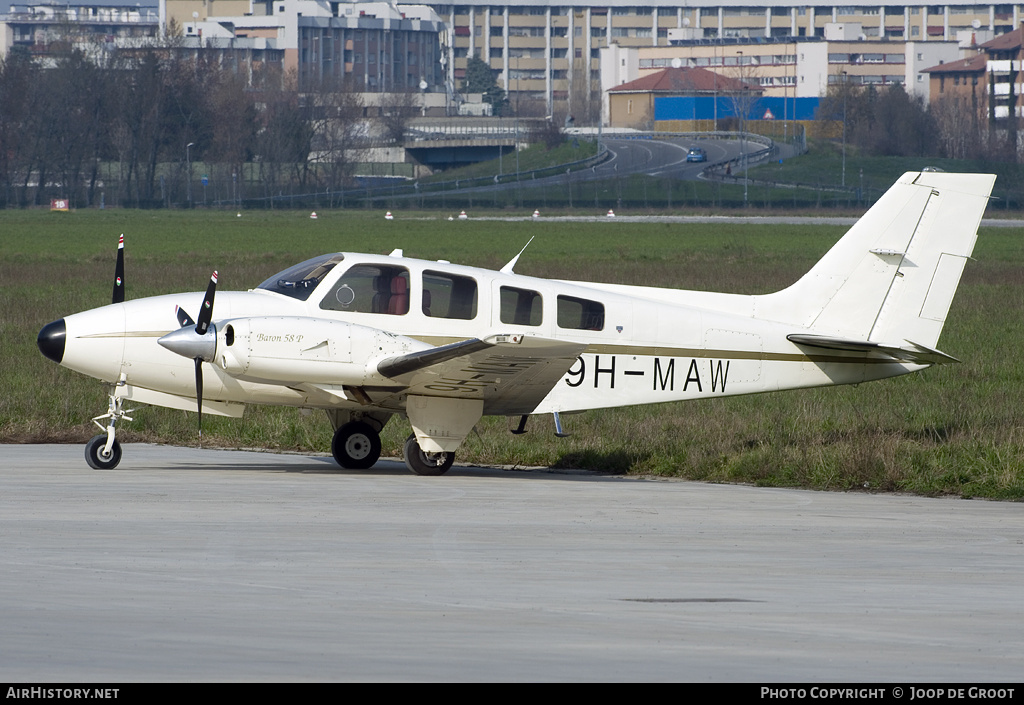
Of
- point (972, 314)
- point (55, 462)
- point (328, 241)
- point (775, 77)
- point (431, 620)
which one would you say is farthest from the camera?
point (775, 77)

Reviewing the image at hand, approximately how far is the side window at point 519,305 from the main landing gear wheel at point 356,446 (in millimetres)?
1937

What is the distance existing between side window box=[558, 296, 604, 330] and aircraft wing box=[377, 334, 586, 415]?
781mm

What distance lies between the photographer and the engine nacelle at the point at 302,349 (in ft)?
42.7

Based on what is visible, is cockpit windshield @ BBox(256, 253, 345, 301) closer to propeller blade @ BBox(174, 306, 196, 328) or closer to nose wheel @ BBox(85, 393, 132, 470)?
propeller blade @ BBox(174, 306, 196, 328)

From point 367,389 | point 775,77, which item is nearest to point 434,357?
point 367,389

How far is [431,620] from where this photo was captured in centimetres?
755

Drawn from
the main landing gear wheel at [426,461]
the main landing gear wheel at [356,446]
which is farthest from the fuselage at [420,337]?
the main landing gear wheel at [356,446]

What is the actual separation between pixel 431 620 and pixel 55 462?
27.0ft

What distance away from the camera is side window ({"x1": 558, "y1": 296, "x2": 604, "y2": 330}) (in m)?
14.1

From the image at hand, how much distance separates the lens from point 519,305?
14.1m

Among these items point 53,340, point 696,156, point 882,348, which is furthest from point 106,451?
point 696,156

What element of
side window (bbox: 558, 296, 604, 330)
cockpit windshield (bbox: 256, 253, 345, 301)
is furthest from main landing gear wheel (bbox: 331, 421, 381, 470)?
side window (bbox: 558, 296, 604, 330)

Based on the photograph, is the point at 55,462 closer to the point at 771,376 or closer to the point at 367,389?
the point at 367,389

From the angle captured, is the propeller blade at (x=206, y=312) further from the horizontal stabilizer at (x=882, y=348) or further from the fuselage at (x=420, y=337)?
the horizontal stabilizer at (x=882, y=348)
